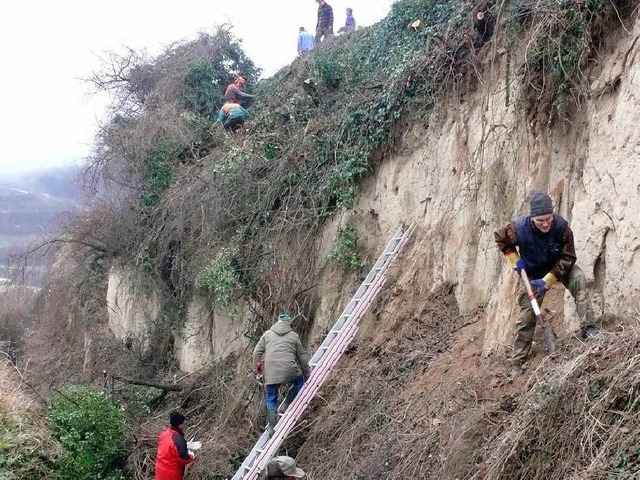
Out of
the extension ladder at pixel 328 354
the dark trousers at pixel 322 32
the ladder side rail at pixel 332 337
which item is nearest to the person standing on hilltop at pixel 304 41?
the dark trousers at pixel 322 32

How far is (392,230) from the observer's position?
408 inches

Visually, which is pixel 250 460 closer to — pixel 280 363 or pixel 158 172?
pixel 280 363

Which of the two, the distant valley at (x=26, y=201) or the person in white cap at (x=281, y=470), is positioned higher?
the distant valley at (x=26, y=201)

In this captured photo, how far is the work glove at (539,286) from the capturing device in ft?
20.6

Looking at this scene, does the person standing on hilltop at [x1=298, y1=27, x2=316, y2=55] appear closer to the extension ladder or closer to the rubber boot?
the extension ladder

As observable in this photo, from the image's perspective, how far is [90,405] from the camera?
10.8 metres

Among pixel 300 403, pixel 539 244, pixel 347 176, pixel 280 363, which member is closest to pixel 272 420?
pixel 300 403

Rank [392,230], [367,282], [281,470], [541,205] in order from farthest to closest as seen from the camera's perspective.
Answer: [392,230], [367,282], [541,205], [281,470]

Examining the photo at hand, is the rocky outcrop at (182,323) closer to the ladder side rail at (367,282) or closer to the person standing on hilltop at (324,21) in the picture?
the ladder side rail at (367,282)

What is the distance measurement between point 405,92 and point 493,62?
6.12 ft

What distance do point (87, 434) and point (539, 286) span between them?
7818 millimetres

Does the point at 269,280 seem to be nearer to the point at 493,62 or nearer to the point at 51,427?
the point at 51,427

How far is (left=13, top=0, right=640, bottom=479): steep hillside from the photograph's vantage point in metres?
6.08

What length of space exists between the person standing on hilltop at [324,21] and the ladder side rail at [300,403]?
11685 millimetres
